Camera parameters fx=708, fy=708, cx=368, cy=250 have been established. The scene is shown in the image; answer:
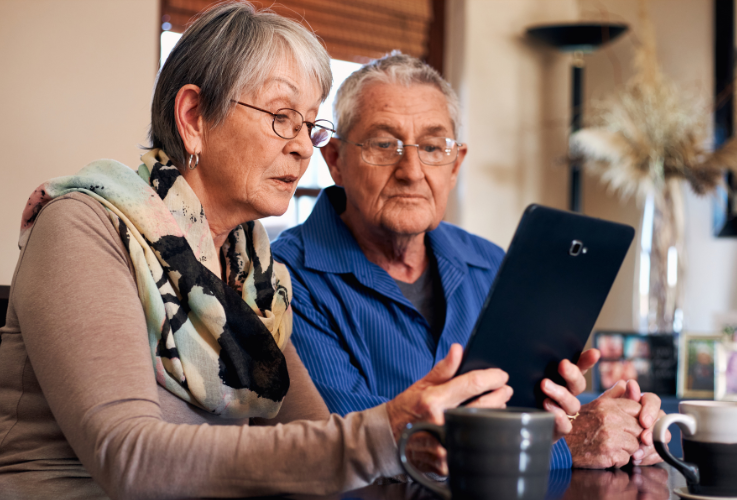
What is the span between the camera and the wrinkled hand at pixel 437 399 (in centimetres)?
74

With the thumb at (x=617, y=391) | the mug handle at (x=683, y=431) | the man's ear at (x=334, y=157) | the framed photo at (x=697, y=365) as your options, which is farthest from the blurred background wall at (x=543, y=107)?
the mug handle at (x=683, y=431)

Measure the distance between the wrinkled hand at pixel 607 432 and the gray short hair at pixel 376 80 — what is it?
78 cm

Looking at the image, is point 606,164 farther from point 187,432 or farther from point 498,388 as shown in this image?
point 187,432

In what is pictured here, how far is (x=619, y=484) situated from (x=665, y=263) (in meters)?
2.05

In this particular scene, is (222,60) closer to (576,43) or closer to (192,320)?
(192,320)

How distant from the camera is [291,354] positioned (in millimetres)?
1271

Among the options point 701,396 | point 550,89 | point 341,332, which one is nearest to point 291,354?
point 341,332

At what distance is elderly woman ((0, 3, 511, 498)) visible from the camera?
744 mm

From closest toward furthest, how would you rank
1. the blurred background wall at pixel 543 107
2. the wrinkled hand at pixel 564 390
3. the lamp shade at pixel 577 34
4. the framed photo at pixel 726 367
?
the wrinkled hand at pixel 564 390, the framed photo at pixel 726 367, the lamp shade at pixel 577 34, the blurred background wall at pixel 543 107

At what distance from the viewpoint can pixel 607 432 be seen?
1.07m

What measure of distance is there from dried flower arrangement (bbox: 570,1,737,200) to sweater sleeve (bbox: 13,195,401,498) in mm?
2336

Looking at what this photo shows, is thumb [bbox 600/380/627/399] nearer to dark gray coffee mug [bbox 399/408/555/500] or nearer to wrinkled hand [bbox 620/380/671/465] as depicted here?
wrinkled hand [bbox 620/380/671/465]

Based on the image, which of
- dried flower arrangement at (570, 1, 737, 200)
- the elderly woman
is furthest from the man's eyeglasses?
dried flower arrangement at (570, 1, 737, 200)

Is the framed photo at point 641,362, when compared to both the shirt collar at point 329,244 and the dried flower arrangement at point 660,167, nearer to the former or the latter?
the dried flower arrangement at point 660,167
